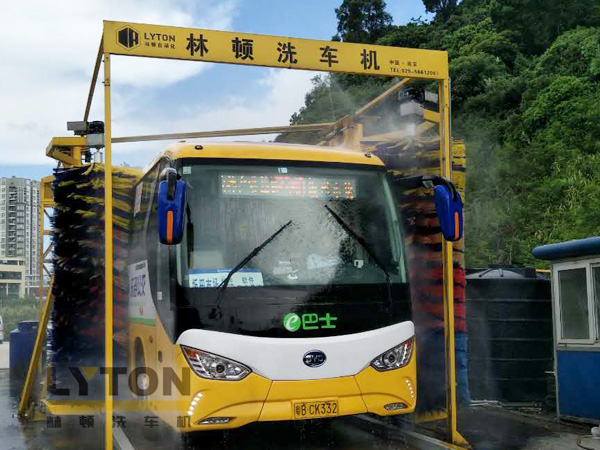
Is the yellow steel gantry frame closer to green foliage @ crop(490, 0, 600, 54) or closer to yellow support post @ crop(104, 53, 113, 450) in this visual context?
yellow support post @ crop(104, 53, 113, 450)

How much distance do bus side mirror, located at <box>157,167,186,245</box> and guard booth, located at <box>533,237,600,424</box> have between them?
4949 millimetres

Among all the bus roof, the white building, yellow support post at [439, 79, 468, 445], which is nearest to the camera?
the bus roof

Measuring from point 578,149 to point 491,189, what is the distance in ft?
12.2

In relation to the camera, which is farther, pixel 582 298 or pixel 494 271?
pixel 494 271

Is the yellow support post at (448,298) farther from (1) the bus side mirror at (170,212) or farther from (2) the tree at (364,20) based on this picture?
(2) the tree at (364,20)

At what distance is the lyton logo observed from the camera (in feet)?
21.5

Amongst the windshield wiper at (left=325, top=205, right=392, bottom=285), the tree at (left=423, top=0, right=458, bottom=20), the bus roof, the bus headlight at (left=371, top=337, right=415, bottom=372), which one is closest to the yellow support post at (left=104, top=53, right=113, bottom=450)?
the bus roof

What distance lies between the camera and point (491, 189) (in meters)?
29.6

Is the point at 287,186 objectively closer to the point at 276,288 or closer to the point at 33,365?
the point at 276,288

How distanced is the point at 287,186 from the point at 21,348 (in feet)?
34.2

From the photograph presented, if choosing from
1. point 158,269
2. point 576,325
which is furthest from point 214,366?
point 576,325

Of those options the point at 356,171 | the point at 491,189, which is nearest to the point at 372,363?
the point at 356,171

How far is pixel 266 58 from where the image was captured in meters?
7.07

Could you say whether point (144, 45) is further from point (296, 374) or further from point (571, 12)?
point (571, 12)
